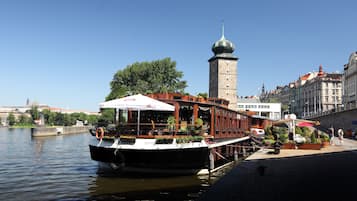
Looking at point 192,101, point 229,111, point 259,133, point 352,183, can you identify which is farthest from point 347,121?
point 352,183

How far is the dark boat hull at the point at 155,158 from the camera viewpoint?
1491 centimetres

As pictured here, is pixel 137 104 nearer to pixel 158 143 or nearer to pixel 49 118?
pixel 158 143

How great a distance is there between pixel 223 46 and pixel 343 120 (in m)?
36.5

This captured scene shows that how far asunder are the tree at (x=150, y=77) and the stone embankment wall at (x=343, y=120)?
26.2m

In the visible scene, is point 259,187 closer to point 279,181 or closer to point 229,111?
point 279,181

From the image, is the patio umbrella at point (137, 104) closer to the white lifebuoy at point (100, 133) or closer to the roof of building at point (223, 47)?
the white lifebuoy at point (100, 133)

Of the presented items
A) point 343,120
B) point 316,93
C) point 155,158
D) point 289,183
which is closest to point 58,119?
point 316,93

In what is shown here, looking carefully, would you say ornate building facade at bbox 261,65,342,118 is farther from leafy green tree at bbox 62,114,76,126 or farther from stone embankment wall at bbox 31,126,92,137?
leafy green tree at bbox 62,114,76,126

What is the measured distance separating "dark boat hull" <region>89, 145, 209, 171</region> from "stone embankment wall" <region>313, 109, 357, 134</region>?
37283mm

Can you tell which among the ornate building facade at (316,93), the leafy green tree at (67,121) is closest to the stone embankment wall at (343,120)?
the ornate building facade at (316,93)

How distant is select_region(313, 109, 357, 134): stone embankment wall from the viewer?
4992cm

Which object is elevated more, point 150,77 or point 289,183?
point 150,77

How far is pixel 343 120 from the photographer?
175ft

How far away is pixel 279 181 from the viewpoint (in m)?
10.1
